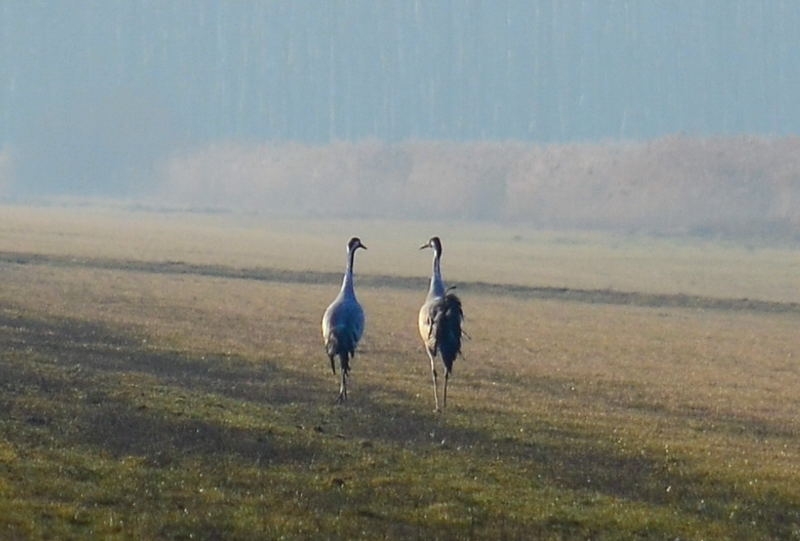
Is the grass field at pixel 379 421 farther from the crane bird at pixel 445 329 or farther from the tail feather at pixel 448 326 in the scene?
the tail feather at pixel 448 326

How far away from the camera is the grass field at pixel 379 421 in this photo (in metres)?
14.9

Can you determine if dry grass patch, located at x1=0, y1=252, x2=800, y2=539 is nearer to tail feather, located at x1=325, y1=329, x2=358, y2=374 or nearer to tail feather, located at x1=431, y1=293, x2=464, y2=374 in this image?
tail feather, located at x1=325, y1=329, x2=358, y2=374

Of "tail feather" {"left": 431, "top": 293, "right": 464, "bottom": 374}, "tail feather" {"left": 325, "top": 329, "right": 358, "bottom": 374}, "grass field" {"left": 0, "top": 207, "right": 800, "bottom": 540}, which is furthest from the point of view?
"tail feather" {"left": 325, "top": 329, "right": 358, "bottom": 374}

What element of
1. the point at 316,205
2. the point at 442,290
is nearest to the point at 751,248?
the point at 316,205

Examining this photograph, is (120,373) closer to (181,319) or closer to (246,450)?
(246,450)

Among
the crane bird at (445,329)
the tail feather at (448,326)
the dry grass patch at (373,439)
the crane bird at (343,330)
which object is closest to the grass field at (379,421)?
the dry grass patch at (373,439)

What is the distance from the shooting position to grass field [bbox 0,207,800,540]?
14914mm

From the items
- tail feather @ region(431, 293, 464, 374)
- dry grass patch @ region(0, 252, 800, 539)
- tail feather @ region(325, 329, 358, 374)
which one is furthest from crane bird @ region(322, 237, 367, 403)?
tail feather @ region(431, 293, 464, 374)

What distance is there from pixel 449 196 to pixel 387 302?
10620 cm

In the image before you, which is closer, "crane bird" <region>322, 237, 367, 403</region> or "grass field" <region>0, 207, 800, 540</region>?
"grass field" <region>0, 207, 800, 540</region>

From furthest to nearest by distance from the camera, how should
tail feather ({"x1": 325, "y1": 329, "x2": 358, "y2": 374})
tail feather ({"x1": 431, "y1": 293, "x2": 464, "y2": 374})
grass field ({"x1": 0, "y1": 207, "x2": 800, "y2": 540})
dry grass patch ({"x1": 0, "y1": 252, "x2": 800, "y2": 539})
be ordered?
tail feather ({"x1": 325, "y1": 329, "x2": 358, "y2": 374}) < tail feather ({"x1": 431, "y1": 293, "x2": 464, "y2": 374}) < grass field ({"x1": 0, "y1": 207, "x2": 800, "y2": 540}) < dry grass patch ({"x1": 0, "y1": 252, "x2": 800, "y2": 539})

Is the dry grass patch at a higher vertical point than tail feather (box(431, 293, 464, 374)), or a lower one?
lower

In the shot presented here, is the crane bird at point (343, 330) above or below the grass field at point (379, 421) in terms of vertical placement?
above

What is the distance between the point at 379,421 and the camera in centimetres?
2106
